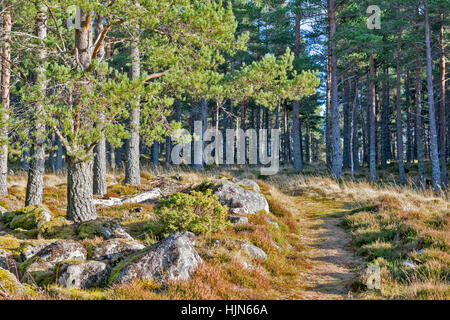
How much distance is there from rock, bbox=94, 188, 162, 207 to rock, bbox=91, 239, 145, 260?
4678 mm

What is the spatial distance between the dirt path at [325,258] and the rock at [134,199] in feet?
19.6

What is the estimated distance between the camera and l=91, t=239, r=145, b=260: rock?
5.84 m

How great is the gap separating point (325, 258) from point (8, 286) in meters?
6.48

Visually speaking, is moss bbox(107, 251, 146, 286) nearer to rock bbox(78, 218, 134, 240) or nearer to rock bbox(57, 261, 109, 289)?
rock bbox(57, 261, 109, 289)

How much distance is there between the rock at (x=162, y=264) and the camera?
187 inches

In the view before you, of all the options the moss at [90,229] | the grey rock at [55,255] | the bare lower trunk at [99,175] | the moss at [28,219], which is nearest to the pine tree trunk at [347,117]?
the bare lower trunk at [99,175]

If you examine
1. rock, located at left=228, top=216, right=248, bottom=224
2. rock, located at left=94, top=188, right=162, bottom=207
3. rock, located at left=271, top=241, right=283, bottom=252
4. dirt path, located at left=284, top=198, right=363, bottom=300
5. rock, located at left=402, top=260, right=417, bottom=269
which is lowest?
dirt path, located at left=284, top=198, right=363, bottom=300

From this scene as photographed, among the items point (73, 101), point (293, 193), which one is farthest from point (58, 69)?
point (293, 193)

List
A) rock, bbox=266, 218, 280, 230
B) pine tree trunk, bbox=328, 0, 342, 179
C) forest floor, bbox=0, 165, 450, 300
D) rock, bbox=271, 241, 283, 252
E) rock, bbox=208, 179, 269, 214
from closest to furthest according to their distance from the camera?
forest floor, bbox=0, 165, 450, 300, rock, bbox=271, 241, 283, 252, rock, bbox=266, 218, 280, 230, rock, bbox=208, 179, 269, 214, pine tree trunk, bbox=328, 0, 342, 179

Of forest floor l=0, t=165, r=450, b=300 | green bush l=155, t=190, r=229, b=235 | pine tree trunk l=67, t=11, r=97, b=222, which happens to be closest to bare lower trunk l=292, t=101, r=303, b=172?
forest floor l=0, t=165, r=450, b=300

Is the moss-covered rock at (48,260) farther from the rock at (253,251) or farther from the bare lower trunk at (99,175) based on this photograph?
the bare lower trunk at (99,175)

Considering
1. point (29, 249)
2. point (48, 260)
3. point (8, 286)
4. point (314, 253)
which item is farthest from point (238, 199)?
point (8, 286)
